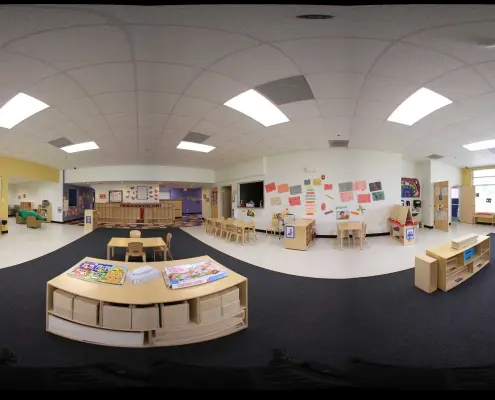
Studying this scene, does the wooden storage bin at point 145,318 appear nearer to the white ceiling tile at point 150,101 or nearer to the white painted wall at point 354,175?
the white ceiling tile at point 150,101

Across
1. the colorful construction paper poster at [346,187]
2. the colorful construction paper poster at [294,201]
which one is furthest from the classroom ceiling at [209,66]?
the colorful construction paper poster at [294,201]

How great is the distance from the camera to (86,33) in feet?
4.13

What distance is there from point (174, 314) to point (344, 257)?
169 cm

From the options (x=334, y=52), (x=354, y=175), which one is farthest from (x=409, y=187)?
(x=334, y=52)

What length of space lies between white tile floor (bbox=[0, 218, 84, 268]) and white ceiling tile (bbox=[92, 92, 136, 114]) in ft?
3.41

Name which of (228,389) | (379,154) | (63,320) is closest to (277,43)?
(379,154)

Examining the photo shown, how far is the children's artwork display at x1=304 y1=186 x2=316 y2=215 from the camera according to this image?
3.34 meters

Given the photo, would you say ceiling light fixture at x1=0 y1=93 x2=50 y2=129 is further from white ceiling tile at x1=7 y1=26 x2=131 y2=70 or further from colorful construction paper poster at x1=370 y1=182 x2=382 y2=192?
colorful construction paper poster at x1=370 y1=182 x2=382 y2=192

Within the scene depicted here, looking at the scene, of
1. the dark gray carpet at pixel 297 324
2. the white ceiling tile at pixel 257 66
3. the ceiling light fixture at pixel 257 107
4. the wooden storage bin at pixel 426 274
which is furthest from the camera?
the ceiling light fixture at pixel 257 107

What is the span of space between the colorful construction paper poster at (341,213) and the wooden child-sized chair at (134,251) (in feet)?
6.88

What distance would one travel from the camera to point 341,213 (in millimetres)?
2361

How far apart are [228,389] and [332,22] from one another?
2.08m

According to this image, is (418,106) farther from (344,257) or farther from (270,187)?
(270,187)

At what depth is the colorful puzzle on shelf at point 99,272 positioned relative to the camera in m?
1.44
